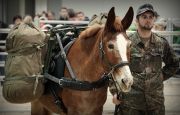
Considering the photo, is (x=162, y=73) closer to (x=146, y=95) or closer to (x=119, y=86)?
(x=146, y=95)

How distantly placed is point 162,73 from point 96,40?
0.88 meters

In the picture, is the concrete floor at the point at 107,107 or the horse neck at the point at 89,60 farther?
the concrete floor at the point at 107,107

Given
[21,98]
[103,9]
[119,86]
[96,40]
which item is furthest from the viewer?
[103,9]

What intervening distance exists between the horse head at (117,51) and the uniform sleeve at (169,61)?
66 cm

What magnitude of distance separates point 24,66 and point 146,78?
1.18 meters

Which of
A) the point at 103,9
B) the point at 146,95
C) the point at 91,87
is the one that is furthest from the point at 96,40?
the point at 103,9

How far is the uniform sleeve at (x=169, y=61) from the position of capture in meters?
4.09

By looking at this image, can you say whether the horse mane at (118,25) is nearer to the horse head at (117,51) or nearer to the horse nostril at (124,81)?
the horse head at (117,51)

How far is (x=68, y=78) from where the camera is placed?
3912 mm

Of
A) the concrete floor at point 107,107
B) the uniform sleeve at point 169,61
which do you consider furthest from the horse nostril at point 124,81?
the concrete floor at point 107,107

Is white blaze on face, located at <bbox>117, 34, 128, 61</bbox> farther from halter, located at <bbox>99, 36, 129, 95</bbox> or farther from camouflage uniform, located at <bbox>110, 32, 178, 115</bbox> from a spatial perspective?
camouflage uniform, located at <bbox>110, 32, 178, 115</bbox>

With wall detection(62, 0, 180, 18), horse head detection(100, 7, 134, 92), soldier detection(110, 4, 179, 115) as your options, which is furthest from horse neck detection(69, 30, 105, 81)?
wall detection(62, 0, 180, 18)

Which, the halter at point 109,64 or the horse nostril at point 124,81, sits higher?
the halter at point 109,64

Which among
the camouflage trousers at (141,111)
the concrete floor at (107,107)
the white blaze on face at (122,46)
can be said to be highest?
the white blaze on face at (122,46)
